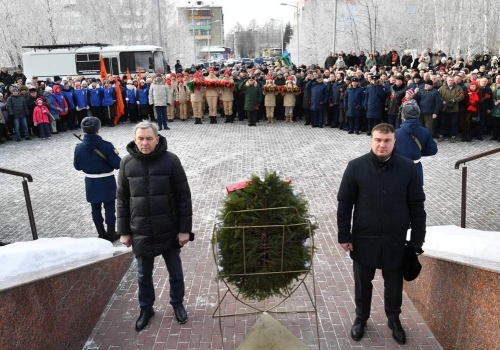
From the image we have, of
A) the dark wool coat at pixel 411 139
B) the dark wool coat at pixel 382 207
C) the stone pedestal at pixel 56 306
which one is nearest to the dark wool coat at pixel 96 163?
the stone pedestal at pixel 56 306

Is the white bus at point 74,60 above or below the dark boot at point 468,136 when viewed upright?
above

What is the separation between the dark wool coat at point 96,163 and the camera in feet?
22.3

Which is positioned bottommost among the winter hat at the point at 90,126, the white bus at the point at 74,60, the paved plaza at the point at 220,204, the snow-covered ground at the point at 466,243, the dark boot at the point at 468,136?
the paved plaza at the point at 220,204

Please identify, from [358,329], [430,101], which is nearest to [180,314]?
[358,329]

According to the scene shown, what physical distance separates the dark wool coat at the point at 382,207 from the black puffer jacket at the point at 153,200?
1.53m

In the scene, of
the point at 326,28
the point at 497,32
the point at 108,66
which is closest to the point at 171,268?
the point at 108,66

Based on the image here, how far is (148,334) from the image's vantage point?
4570 millimetres

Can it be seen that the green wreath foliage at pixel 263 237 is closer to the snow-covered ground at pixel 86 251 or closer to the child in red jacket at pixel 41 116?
the snow-covered ground at pixel 86 251

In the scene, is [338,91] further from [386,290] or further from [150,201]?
[150,201]

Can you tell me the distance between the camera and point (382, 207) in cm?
404

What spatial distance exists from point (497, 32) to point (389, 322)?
3080cm

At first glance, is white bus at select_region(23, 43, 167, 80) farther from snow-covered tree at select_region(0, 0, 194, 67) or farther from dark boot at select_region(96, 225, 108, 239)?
dark boot at select_region(96, 225, 108, 239)

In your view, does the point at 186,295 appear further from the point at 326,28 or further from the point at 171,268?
the point at 326,28

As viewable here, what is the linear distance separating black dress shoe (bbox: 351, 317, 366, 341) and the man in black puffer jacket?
1.80 metres
